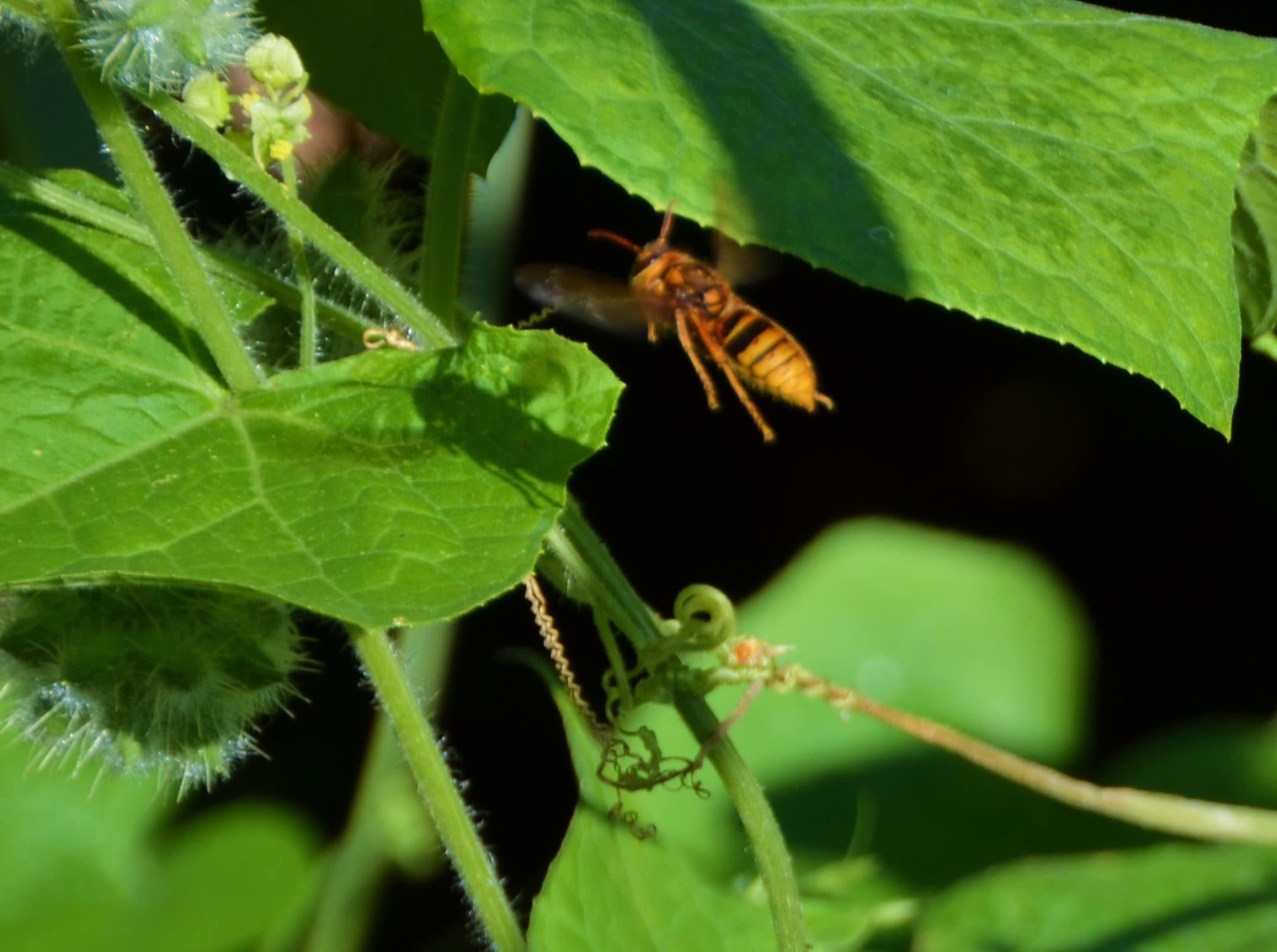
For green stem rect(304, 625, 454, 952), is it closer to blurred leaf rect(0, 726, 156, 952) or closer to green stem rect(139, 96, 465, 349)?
blurred leaf rect(0, 726, 156, 952)

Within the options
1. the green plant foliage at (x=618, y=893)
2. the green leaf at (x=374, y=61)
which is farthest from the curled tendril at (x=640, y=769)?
the green leaf at (x=374, y=61)

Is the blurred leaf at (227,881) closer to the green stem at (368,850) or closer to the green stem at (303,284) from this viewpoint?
the green stem at (368,850)

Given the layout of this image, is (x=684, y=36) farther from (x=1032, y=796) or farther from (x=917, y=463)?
(x=917, y=463)

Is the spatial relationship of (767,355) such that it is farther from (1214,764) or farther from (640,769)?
(1214,764)

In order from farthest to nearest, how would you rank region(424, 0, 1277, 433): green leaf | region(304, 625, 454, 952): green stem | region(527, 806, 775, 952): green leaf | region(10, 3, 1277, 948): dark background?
region(10, 3, 1277, 948): dark background → region(304, 625, 454, 952): green stem → region(527, 806, 775, 952): green leaf → region(424, 0, 1277, 433): green leaf

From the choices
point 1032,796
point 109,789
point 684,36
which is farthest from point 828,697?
point 109,789

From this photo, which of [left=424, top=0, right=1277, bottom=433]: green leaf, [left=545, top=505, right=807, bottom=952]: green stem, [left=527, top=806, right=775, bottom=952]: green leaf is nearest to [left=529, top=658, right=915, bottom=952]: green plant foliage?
[left=527, top=806, right=775, bottom=952]: green leaf
